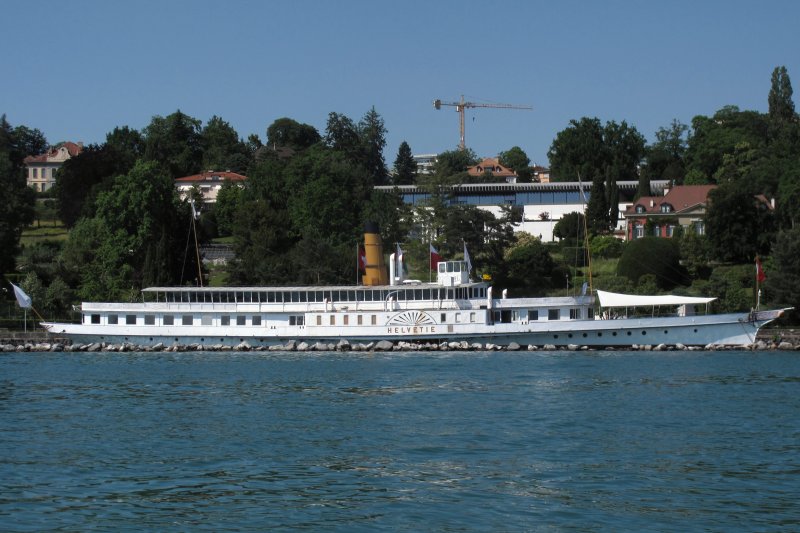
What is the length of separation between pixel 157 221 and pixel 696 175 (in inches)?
2122

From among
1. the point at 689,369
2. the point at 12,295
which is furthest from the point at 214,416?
the point at 12,295

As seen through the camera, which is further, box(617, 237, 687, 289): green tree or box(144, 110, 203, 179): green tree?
box(144, 110, 203, 179): green tree

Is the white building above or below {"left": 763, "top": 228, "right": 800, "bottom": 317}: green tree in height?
above

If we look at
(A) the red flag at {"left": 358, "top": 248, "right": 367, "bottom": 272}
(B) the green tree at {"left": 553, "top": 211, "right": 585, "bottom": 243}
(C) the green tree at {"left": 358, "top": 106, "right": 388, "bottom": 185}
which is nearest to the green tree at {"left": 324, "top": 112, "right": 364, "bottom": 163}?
(C) the green tree at {"left": 358, "top": 106, "right": 388, "bottom": 185}

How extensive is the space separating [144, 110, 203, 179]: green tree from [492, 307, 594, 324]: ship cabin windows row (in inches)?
2711

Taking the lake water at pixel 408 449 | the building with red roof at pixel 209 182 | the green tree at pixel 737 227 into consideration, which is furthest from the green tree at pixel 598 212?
the lake water at pixel 408 449

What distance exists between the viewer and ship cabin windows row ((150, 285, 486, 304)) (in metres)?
57.9

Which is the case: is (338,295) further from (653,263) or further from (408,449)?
(408,449)

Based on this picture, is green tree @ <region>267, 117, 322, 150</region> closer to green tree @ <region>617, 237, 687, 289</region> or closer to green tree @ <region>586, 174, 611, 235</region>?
green tree @ <region>586, 174, 611, 235</region>

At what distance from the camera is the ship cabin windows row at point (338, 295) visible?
190ft

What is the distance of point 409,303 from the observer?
58156 millimetres

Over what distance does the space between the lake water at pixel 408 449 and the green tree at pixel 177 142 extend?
77.0m

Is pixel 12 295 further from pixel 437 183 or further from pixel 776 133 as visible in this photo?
pixel 776 133

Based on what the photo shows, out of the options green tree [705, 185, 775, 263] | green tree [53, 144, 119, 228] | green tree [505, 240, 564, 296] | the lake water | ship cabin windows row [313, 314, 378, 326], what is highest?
green tree [53, 144, 119, 228]
